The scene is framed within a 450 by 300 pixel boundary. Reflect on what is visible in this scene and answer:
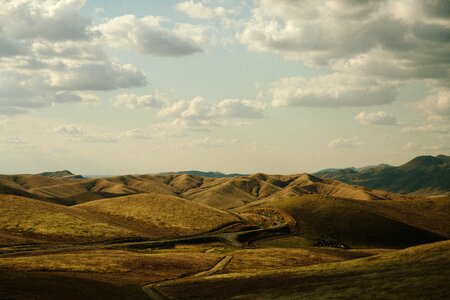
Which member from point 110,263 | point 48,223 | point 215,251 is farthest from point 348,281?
point 48,223

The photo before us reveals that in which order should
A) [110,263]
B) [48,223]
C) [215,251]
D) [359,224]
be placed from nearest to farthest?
[110,263]
[215,251]
[48,223]
[359,224]

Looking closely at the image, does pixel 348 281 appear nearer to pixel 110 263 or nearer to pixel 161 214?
pixel 110 263

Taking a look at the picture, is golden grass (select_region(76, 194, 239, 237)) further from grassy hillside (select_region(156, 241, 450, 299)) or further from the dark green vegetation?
grassy hillside (select_region(156, 241, 450, 299))

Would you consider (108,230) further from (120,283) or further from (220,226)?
(120,283)

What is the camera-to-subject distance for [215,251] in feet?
367

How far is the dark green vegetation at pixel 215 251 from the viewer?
2061 inches

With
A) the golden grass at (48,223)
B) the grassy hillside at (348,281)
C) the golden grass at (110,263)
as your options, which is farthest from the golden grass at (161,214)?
the grassy hillside at (348,281)

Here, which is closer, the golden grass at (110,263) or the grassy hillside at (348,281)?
the grassy hillside at (348,281)

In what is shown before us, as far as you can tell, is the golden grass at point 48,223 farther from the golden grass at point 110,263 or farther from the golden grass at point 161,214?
the golden grass at point 110,263

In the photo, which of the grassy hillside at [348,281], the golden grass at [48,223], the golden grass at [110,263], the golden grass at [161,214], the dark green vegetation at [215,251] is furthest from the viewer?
the golden grass at [161,214]

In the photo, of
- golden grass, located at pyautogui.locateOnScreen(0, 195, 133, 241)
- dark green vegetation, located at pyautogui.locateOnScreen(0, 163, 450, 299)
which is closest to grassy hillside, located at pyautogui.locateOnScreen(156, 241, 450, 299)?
dark green vegetation, located at pyautogui.locateOnScreen(0, 163, 450, 299)

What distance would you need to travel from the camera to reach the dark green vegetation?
52344 mm

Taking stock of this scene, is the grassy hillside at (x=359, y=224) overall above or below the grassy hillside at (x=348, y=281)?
below

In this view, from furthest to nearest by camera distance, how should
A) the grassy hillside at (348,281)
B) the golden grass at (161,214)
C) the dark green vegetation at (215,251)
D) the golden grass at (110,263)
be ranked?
the golden grass at (161,214), the golden grass at (110,263), the dark green vegetation at (215,251), the grassy hillside at (348,281)
